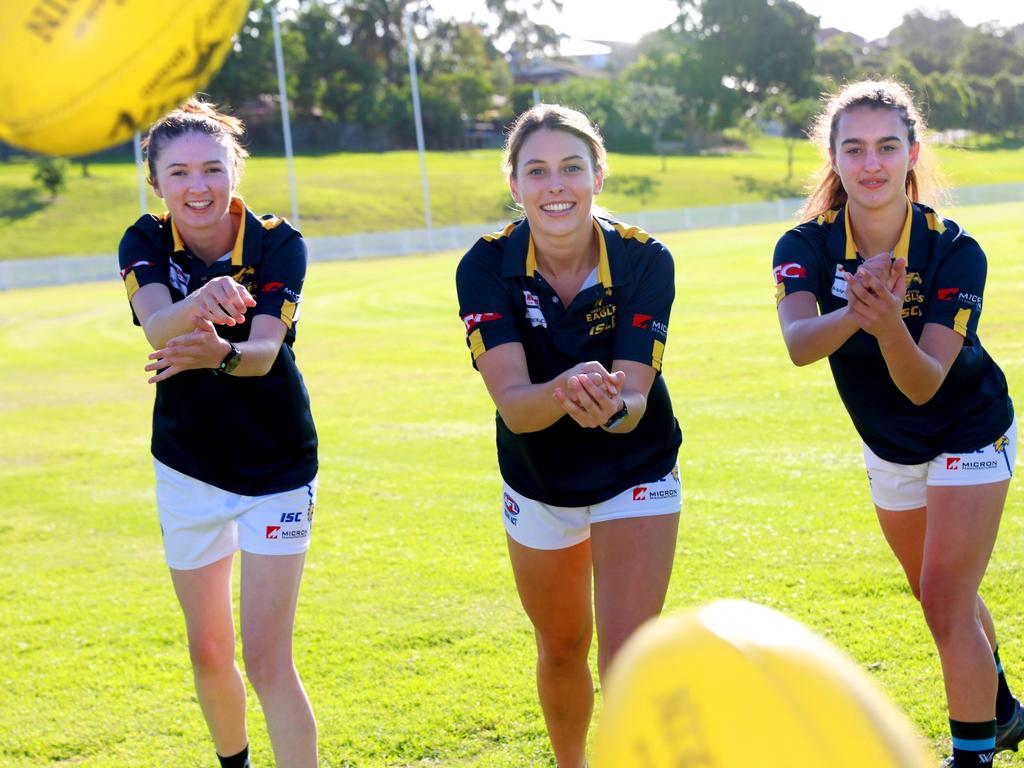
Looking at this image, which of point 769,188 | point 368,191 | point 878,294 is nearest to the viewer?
point 878,294

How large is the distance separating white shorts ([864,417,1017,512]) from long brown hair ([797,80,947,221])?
1059 mm

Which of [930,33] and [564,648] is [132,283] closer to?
[564,648]

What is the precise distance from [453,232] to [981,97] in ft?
174

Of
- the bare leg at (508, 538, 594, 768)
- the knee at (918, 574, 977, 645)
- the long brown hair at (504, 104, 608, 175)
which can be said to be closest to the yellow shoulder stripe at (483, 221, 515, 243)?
the long brown hair at (504, 104, 608, 175)

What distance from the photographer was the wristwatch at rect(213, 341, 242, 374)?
417 centimetres

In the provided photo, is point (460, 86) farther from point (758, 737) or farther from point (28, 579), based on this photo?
point (758, 737)

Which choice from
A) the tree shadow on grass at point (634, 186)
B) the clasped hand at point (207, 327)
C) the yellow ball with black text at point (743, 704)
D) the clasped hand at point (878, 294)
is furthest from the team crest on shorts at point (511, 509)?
the tree shadow on grass at point (634, 186)

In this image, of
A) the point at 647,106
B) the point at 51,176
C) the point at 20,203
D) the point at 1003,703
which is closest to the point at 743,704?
the point at 1003,703

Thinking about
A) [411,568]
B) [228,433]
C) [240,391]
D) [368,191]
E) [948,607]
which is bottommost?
[368,191]

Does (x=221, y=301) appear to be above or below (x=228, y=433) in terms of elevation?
above

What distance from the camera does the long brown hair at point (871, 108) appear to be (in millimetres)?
4641

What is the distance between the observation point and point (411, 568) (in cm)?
762

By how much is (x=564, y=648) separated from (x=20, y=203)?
218 feet

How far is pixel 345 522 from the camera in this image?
8914mm
